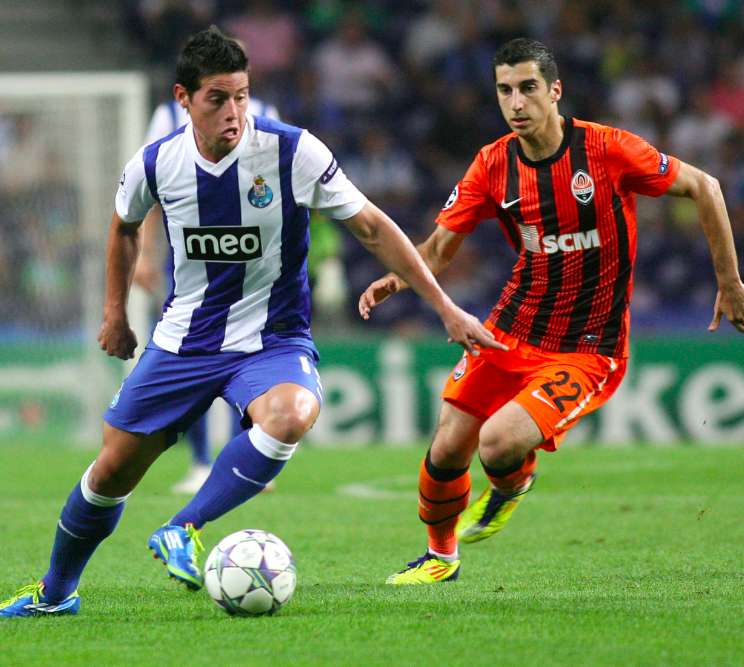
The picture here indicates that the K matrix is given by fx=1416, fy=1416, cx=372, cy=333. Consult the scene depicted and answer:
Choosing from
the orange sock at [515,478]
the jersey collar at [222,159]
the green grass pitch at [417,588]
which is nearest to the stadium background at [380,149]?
the green grass pitch at [417,588]

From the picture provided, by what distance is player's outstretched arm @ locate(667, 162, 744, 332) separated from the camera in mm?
5766

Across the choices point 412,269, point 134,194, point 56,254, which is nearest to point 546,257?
point 412,269

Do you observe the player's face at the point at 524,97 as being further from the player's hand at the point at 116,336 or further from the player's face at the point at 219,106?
the player's hand at the point at 116,336

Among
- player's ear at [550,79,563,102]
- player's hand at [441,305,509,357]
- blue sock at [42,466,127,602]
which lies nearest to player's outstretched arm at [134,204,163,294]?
player's ear at [550,79,563,102]

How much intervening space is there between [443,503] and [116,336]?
64.3 inches

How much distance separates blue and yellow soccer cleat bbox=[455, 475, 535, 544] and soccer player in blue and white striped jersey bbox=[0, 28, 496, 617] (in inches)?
62.0

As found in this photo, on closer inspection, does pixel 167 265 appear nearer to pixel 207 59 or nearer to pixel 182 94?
pixel 182 94

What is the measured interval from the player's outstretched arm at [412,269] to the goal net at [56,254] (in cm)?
811

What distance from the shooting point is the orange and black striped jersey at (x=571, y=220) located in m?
5.95

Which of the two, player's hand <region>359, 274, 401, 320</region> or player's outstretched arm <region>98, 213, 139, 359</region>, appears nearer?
player's outstretched arm <region>98, 213, 139, 359</region>

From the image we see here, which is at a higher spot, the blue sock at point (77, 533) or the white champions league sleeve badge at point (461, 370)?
the white champions league sleeve badge at point (461, 370)

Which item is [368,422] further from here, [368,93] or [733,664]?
[733,664]

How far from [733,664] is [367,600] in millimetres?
1613

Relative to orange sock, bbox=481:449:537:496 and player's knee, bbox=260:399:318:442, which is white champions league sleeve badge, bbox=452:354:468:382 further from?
player's knee, bbox=260:399:318:442
